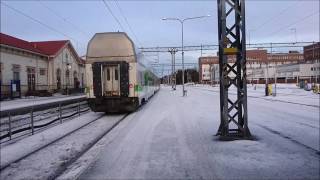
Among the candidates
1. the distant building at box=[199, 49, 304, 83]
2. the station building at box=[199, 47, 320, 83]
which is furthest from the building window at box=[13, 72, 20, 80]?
the distant building at box=[199, 49, 304, 83]

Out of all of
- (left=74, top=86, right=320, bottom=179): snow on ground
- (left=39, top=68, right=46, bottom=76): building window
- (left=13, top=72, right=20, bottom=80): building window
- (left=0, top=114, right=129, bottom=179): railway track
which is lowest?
(left=0, top=114, right=129, bottom=179): railway track

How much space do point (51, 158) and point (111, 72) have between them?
37.1 ft

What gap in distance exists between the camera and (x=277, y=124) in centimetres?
1456

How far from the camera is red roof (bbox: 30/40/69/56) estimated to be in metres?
61.5

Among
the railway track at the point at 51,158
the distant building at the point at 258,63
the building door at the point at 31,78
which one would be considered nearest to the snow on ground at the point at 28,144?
the railway track at the point at 51,158

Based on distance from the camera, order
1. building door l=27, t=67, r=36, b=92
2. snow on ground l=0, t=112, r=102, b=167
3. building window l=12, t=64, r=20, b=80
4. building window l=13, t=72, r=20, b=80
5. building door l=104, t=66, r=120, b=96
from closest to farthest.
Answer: snow on ground l=0, t=112, r=102, b=167
building door l=104, t=66, r=120, b=96
building window l=12, t=64, r=20, b=80
building window l=13, t=72, r=20, b=80
building door l=27, t=67, r=36, b=92

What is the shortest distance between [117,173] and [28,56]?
48.7 m

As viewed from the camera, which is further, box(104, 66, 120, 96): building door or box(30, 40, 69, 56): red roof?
box(30, 40, 69, 56): red roof

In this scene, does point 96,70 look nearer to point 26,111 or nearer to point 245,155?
point 26,111

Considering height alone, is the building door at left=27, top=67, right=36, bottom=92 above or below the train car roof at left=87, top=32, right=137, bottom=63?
below

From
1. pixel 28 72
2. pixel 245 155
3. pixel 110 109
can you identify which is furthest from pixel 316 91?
pixel 245 155

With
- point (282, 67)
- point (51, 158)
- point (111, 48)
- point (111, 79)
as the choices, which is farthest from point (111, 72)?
point (282, 67)

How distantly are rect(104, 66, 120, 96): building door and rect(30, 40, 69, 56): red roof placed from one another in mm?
42092

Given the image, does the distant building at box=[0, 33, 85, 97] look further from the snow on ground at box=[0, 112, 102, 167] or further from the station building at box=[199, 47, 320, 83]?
the station building at box=[199, 47, 320, 83]
